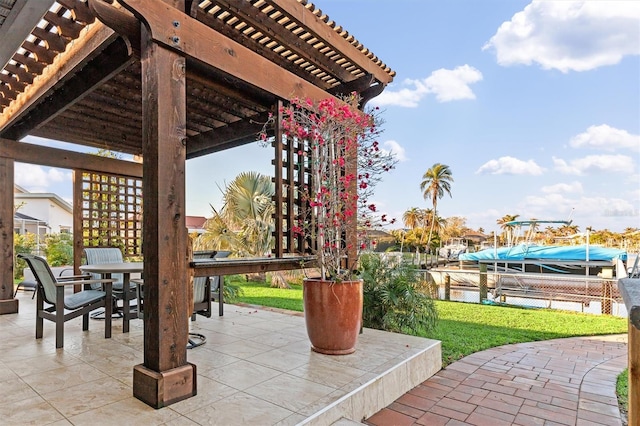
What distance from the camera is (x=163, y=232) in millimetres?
2295

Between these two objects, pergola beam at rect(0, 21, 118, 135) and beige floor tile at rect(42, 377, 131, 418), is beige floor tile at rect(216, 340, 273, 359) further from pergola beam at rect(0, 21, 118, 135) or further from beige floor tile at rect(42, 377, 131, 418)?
pergola beam at rect(0, 21, 118, 135)

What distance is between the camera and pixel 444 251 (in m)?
27.7

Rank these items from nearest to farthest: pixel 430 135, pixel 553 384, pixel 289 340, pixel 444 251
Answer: pixel 553 384 → pixel 289 340 → pixel 430 135 → pixel 444 251

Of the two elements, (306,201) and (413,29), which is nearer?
(306,201)

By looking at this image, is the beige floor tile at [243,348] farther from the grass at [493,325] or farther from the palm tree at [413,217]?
the palm tree at [413,217]

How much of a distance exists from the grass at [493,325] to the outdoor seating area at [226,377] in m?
1.18

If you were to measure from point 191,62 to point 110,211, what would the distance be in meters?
4.70

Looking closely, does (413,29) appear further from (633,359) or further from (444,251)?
(444,251)

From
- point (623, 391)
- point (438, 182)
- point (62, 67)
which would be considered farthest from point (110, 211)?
point (438, 182)

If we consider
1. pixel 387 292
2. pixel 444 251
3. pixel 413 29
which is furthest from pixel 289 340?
pixel 444 251

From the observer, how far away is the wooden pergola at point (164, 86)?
7.57 feet

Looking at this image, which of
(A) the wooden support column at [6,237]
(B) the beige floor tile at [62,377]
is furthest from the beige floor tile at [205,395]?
(A) the wooden support column at [6,237]

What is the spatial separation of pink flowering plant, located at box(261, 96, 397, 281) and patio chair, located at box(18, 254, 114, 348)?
205cm

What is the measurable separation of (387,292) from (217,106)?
3.04 metres
